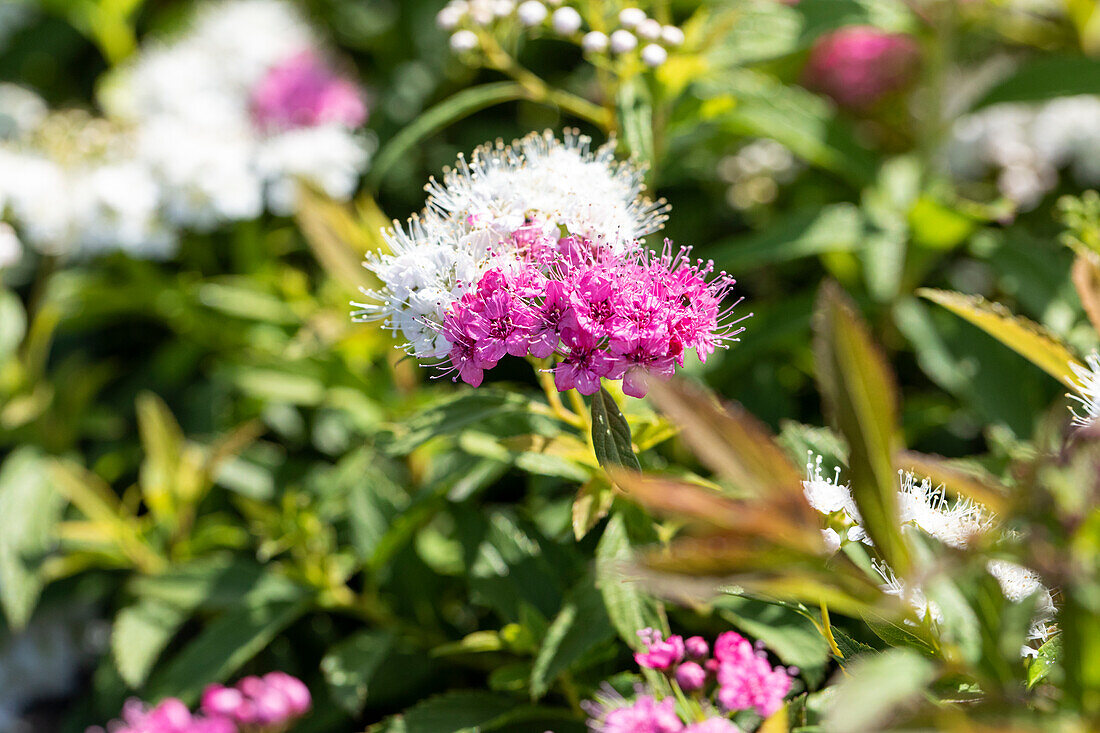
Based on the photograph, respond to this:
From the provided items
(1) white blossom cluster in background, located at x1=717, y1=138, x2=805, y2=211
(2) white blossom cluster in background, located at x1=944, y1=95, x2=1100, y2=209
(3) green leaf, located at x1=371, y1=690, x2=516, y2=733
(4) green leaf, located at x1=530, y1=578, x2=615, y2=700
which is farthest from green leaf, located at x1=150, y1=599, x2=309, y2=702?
(2) white blossom cluster in background, located at x1=944, y1=95, x2=1100, y2=209

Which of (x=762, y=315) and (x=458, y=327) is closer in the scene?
(x=458, y=327)

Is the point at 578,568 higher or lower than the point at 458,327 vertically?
lower

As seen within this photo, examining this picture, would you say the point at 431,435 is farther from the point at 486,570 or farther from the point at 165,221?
the point at 165,221

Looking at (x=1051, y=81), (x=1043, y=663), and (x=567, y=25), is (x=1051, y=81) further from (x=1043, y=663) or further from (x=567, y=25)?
(x=1043, y=663)

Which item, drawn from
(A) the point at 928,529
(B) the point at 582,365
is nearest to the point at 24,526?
(B) the point at 582,365

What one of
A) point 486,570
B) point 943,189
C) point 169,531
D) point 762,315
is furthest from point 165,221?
point 943,189
